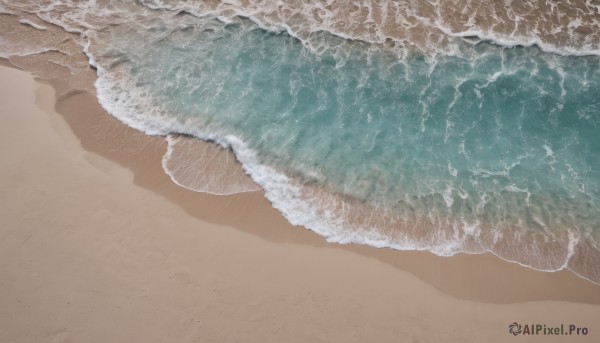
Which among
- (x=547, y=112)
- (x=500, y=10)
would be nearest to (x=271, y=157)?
(x=547, y=112)

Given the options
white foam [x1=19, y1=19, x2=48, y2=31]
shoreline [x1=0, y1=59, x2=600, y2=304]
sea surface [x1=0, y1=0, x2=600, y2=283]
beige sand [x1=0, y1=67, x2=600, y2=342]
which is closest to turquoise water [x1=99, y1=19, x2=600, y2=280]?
sea surface [x1=0, y1=0, x2=600, y2=283]

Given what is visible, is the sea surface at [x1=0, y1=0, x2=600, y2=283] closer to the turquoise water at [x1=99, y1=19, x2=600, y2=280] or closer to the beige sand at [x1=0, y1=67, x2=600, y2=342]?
the turquoise water at [x1=99, y1=19, x2=600, y2=280]

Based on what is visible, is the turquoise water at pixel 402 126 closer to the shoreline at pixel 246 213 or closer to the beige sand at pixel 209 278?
the shoreline at pixel 246 213

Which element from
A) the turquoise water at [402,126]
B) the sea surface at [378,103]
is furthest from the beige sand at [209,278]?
the turquoise water at [402,126]

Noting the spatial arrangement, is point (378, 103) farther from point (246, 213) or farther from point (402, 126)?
point (246, 213)

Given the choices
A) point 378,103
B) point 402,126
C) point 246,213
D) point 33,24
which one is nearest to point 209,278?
point 246,213

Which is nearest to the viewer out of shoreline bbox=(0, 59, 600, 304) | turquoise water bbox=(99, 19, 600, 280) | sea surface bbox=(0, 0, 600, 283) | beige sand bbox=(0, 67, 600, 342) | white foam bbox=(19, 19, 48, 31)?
beige sand bbox=(0, 67, 600, 342)

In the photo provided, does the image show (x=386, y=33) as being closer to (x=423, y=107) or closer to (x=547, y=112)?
(x=423, y=107)
